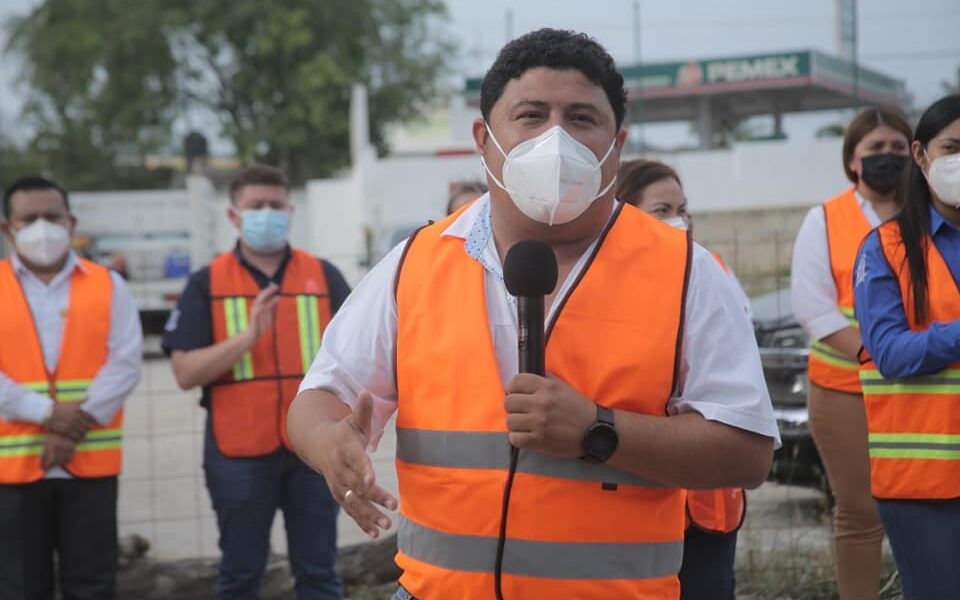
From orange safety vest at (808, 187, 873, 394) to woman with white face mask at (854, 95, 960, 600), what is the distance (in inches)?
50.4

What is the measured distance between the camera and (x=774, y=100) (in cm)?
3175

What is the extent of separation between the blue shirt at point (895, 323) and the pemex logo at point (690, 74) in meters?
30.5

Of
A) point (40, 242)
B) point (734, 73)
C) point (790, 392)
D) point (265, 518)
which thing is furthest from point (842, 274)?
point (734, 73)

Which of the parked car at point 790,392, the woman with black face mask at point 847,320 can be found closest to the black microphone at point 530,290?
the woman with black face mask at point 847,320

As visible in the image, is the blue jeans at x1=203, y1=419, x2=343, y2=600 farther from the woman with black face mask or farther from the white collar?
the woman with black face mask

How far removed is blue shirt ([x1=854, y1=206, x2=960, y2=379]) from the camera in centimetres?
340

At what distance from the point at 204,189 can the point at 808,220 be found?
1933 cm

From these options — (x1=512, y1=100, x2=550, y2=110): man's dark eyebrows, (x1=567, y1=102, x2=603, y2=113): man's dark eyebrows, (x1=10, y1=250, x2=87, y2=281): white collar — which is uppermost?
(x1=512, y1=100, x2=550, y2=110): man's dark eyebrows

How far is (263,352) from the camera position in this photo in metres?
5.38

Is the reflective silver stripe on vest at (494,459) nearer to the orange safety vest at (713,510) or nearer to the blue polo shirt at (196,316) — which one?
the orange safety vest at (713,510)

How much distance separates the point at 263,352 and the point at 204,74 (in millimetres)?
40110

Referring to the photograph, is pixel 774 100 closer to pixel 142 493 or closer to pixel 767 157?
pixel 767 157

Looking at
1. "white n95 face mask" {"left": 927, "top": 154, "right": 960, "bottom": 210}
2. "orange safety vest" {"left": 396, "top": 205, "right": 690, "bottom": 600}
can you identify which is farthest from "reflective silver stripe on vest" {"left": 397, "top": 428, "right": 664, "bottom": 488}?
"white n95 face mask" {"left": 927, "top": 154, "right": 960, "bottom": 210}

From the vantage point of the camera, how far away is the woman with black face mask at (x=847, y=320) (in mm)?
4859
